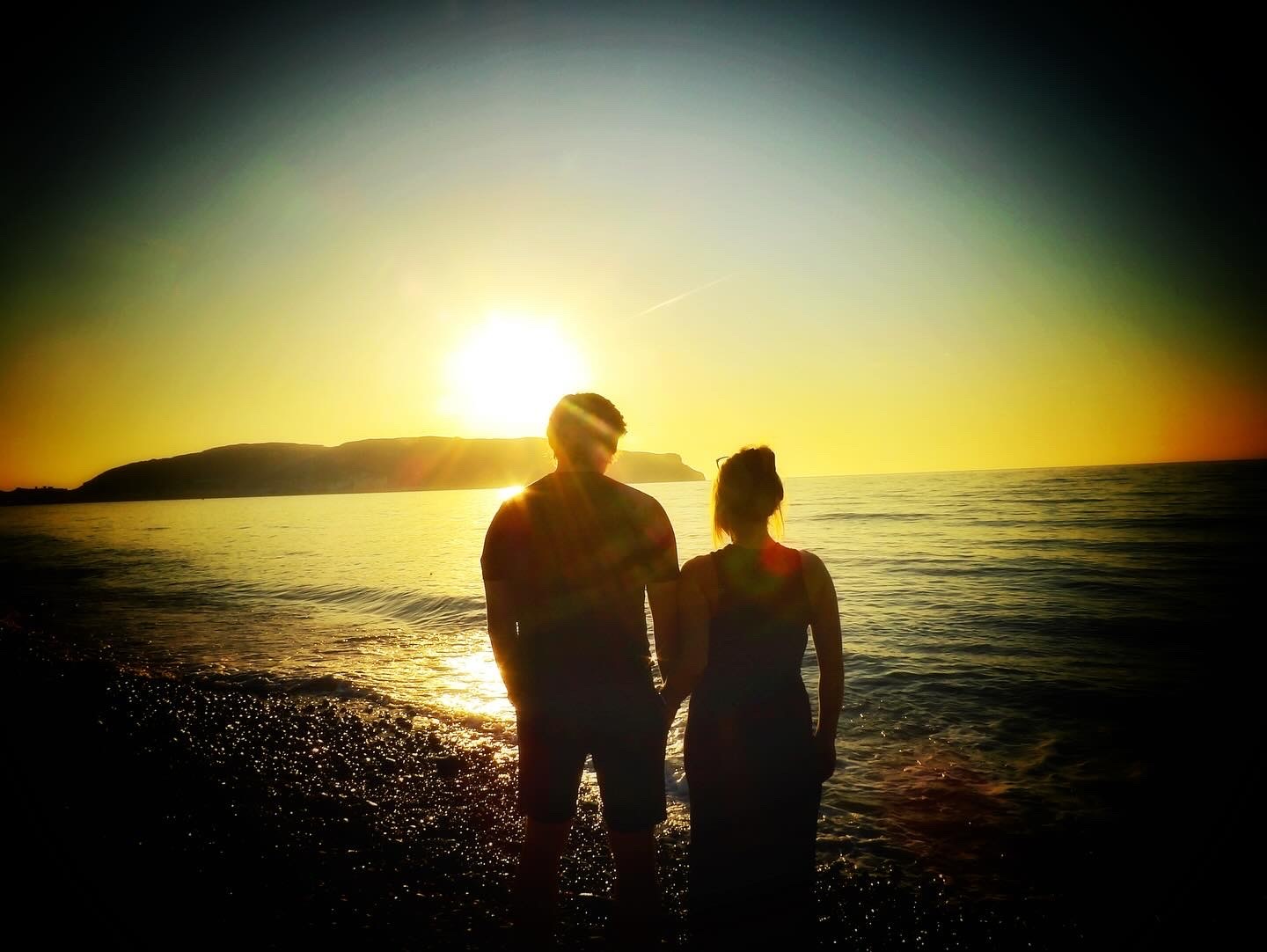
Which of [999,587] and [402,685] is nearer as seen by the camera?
[402,685]

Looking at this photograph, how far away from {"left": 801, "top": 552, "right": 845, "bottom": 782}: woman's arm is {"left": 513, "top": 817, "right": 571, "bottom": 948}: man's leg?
4.08 feet

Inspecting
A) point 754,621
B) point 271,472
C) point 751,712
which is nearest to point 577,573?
point 754,621

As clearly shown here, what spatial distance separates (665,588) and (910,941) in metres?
3.46

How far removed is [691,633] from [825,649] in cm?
62

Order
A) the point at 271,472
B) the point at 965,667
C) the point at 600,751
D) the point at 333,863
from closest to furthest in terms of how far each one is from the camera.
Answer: the point at 600,751, the point at 333,863, the point at 965,667, the point at 271,472

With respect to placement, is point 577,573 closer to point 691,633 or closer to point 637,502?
point 637,502

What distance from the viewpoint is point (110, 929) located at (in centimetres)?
359

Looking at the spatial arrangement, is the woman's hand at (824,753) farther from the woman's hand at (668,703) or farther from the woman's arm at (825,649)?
the woman's hand at (668,703)

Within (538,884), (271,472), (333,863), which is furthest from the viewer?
(271,472)

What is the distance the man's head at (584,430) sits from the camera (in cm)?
271

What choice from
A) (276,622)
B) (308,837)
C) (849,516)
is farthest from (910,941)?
(849,516)

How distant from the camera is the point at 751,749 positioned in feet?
8.30

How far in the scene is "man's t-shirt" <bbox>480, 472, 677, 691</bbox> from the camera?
8.39 ft

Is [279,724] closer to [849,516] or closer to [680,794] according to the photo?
[680,794]
